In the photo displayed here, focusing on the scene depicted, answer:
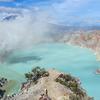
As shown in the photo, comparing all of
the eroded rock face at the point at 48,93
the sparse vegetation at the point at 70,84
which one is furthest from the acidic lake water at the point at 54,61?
the eroded rock face at the point at 48,93

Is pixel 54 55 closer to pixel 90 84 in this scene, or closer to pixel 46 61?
pixel 46 61

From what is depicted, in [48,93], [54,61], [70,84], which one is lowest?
[48,93]

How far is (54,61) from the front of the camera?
17012cm

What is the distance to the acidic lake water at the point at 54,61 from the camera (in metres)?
139

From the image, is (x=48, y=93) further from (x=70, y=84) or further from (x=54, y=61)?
(x=54, y=61)

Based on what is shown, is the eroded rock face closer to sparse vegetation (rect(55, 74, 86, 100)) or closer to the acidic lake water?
sparse vegetation (rect(55, 74, 86, 100))

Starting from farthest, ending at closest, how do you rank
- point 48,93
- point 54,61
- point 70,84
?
point 54,61 < point 70,84 < point 48,93

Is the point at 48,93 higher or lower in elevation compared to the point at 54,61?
lower

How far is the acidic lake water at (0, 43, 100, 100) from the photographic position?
139 metres

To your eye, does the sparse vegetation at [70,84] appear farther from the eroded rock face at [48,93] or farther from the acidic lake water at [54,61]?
the acidic lake water at [54,61]

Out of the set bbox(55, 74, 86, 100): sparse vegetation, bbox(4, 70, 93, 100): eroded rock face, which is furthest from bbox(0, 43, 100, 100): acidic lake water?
bbox(4, 70, 93, 100): eroded rock face

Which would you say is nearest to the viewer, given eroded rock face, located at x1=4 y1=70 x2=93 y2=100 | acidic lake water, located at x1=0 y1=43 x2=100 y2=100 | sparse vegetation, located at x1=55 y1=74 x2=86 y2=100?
eroded rock face, located at x1=4 y1=70 x2=93 y2=100

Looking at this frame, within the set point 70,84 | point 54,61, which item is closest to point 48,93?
point 70,84

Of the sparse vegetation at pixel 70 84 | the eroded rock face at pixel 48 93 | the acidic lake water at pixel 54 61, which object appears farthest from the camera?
the acidic lake water at pixel 54 61
